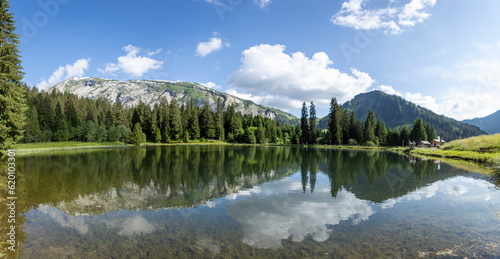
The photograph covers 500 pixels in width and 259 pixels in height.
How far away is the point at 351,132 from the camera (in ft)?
354

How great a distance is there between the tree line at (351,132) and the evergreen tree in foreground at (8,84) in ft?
333

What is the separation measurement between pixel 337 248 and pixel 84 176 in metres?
25.2

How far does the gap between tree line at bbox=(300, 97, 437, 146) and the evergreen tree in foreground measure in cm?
10154

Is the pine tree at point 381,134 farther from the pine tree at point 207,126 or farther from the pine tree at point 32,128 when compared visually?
the pine tree at point 32,128

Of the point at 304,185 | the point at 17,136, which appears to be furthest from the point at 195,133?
the point at 304,185

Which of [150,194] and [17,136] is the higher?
[17,136]

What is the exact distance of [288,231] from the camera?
406 inches

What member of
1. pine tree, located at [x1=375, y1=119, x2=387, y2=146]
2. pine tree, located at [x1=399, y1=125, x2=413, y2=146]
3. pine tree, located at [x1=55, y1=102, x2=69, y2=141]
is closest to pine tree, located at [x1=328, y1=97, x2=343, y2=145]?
pine tree, located at [x1=375, y1=119, x2=387, y2=146]

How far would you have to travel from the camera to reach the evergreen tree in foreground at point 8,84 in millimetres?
22547

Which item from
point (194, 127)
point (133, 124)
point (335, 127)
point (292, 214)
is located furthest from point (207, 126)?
point (292, 214)

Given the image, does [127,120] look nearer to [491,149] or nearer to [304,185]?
[304,185]

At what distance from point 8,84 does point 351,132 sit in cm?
11238

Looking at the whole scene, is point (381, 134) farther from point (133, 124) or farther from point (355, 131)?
point (133, 124)

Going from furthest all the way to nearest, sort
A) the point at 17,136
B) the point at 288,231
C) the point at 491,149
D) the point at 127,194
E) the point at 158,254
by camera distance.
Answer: the point at 491,149 < the point at 17,136 < the point at 127,194 < the point at 288,231 < the point at 158,254
